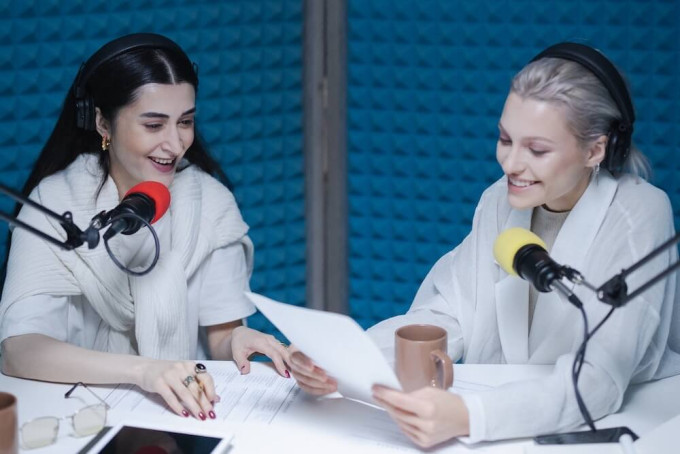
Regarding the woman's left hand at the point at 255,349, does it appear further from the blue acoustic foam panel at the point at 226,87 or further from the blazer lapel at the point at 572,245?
the blue acoustic foam panel at the point at 226,87

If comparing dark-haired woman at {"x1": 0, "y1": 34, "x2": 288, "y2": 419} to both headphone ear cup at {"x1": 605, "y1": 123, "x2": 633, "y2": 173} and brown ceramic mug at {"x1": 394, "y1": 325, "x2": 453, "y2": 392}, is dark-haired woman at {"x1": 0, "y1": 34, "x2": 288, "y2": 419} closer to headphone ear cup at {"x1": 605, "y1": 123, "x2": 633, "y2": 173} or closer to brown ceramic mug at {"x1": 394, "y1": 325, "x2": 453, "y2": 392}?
brown ceramic mug at {"x1": 394, "y1": 325, "x2": 453, "y2": 392}

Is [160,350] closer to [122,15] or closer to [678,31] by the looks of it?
[122,15]

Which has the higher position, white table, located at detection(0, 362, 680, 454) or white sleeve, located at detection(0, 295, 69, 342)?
white sleeve, located at detection(0, 295, 69, 342)

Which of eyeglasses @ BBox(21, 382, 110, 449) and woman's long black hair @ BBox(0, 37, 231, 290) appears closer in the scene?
eyeglasses @ BBox(21, 382, 110, 449)

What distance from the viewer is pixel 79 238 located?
1497 millimetres

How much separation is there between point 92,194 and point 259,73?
1.02m

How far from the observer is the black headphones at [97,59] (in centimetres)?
197

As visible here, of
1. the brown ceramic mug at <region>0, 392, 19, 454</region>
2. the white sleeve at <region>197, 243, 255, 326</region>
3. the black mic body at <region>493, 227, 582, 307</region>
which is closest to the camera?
the brown ceramic mug at <region>0, 392, 19, 454</region>

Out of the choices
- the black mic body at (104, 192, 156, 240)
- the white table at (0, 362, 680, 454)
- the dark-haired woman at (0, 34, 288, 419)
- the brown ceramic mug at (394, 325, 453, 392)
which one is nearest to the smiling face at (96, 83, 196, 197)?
the dark-haired woman at (0, 34, 288, 419)

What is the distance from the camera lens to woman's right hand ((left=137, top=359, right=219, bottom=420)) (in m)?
1.63

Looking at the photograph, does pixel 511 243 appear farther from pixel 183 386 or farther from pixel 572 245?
pixel 183 386

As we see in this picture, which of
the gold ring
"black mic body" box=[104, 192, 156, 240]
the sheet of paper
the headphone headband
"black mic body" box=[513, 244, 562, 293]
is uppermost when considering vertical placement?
the headphone headband

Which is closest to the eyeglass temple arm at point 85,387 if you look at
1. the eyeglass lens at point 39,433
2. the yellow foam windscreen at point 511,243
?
the eyeglass lens at point 39,433

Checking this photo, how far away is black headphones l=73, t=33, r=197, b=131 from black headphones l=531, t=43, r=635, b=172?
0.80 meters
